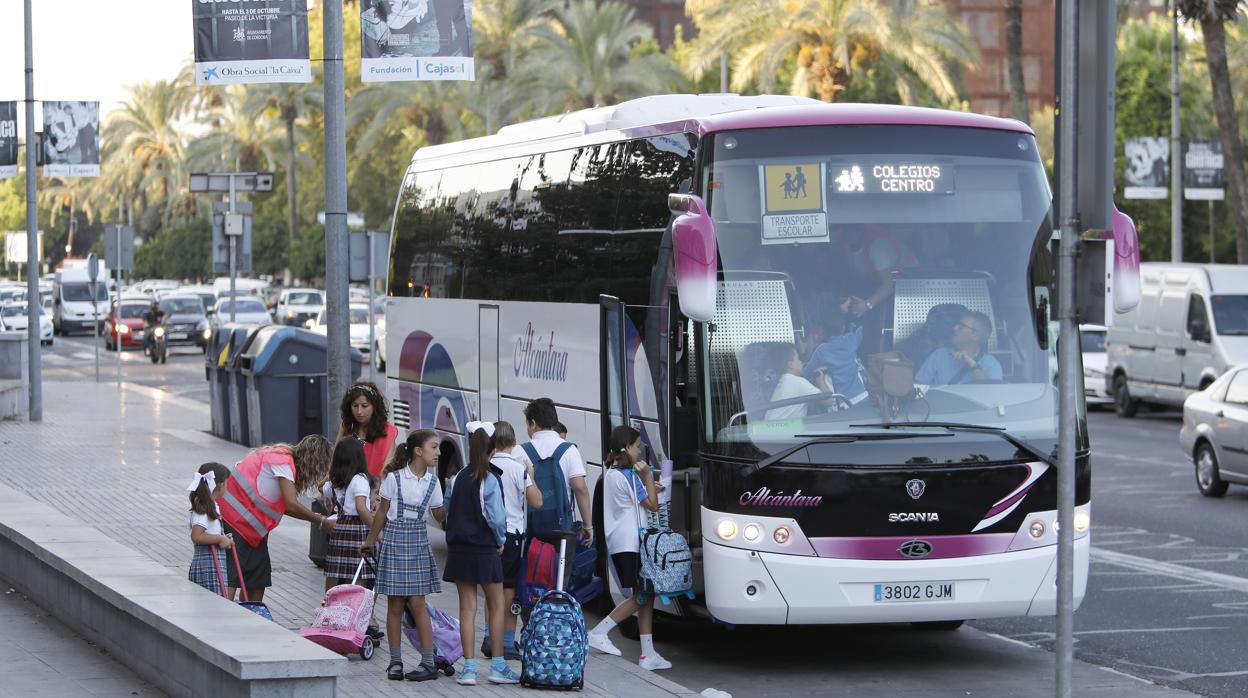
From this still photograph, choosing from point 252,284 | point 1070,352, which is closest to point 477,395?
point 1070,352

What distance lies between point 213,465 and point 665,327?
A: 115 inches

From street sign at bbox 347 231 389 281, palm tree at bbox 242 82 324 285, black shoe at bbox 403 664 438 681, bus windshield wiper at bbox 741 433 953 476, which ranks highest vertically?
palm tree at bbox 242 82 324 285

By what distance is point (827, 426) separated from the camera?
1029cm

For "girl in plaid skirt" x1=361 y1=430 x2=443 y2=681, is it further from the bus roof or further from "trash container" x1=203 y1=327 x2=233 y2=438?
"trash container" x1=203 y1=327 x2=233 y2=438

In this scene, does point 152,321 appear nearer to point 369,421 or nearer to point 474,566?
point 369,421

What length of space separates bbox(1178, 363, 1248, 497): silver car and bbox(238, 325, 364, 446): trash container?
32.9 feet

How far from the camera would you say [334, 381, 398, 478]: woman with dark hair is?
11.2 meters

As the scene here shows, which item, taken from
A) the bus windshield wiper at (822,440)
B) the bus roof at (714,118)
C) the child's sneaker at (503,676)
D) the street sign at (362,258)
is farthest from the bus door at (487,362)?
the street sign at (362,258)

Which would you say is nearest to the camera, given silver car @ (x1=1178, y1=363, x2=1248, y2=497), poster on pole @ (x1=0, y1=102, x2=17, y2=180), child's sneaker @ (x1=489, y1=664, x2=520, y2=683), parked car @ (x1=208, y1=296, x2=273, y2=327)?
child's sneaker @ (x1=489, y1=664, x2=520, y2=683)

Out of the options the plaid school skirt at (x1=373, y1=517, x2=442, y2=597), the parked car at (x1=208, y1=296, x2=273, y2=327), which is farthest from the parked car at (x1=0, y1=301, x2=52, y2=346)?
the plaid school skirt at (x1=373, y1=517, x2=442, y2=597)

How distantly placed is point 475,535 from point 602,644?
1863 millimetres

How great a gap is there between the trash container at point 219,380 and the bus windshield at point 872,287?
16162mm

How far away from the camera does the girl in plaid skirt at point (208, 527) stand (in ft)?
31.0

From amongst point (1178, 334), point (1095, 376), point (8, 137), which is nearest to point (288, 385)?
point (8, 137)
